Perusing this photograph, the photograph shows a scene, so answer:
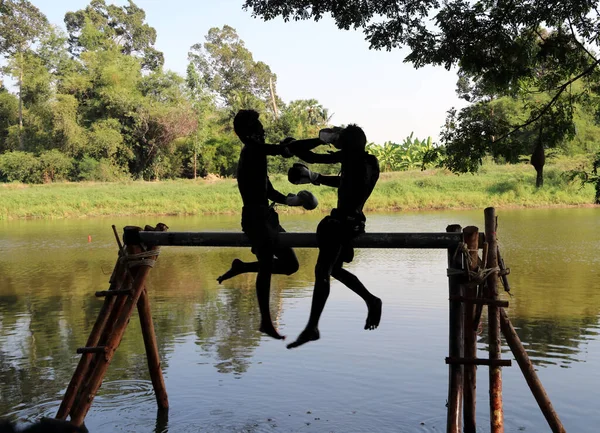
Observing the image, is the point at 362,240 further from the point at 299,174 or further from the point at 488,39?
the point at 488,39

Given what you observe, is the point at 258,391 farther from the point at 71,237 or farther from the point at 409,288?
the point at 71,237

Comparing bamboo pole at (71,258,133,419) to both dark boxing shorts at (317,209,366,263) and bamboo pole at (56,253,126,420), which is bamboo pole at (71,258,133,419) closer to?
bamboo pole at (56,253,126,420)

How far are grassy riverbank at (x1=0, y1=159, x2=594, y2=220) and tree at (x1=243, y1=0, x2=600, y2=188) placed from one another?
1101 inches

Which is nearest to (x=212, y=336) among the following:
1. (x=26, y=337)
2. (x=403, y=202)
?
(x=26, y=337)

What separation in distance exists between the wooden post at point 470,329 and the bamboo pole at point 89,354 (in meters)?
2.98

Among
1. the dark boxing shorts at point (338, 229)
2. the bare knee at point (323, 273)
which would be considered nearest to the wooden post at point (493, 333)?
the dark boxing shorts at point (338, 229)

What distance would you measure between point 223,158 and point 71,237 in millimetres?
24684

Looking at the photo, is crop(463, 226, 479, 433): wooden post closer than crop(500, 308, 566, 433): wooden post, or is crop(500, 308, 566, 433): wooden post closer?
crop(463, 226, 479, 433): wooden post

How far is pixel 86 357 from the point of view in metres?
7.02

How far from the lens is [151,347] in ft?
24.9

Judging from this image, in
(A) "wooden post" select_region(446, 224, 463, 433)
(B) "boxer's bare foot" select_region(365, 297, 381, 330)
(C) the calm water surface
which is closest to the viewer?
(B) "boxer's bare foot" select_region(365, 297, 381, 330)

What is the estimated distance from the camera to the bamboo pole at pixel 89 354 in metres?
6.93

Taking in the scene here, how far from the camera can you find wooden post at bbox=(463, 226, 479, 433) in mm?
6105

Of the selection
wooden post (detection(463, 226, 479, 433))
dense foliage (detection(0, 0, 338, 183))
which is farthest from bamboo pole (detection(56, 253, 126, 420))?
dense foliage (detection(0, 0, 338, 183))
